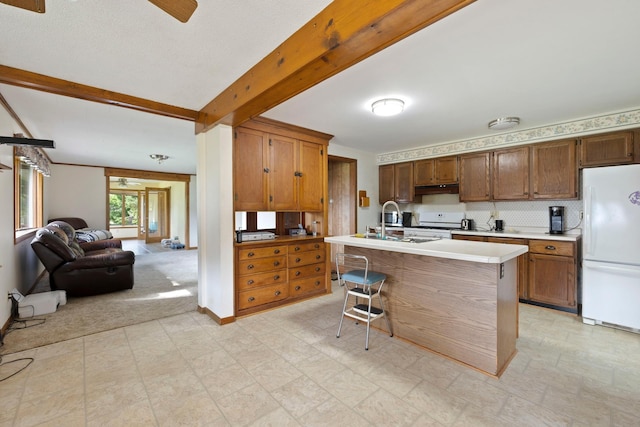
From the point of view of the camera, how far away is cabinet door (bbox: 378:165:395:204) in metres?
5.30

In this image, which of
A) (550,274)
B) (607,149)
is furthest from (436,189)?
(607,149)

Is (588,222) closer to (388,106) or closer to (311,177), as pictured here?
(388,106)

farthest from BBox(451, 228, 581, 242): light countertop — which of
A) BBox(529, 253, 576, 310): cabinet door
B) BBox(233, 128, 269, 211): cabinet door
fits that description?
BBox(233, 128, 269, 211): cabinet door

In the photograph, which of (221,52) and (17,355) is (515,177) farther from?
(17,355)

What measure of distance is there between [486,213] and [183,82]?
4529 mm

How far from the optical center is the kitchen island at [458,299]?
2.09m

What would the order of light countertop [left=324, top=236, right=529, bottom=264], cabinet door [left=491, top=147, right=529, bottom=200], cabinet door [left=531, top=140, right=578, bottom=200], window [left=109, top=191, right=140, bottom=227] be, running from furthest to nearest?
1. window [left=109, top=191, right=140, bottom=227]
2. cabinet door [left=491, top=147, right=529, bottom=200]
3. cabinet door [left=531, top=140, right=578, bottom=200]
4. light countertop [left=324, top=236, right=529, bottom=264]

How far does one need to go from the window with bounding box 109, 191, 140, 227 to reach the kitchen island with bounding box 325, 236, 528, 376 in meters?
11.3

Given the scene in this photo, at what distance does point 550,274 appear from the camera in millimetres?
3475

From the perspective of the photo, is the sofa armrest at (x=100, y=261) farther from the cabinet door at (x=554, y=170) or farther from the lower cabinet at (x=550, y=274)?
the cabinet door at (x=554, y=170)

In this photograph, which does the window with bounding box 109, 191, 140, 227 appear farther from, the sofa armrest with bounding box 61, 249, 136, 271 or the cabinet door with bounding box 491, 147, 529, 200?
the cabinet door with bounding box 491, 147, 529, 200

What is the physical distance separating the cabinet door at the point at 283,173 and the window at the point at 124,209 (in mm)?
9582

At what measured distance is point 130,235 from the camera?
11.1 meters

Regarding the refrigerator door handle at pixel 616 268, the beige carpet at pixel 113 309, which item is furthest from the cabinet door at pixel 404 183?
the beige carpet at pixel 113 309
